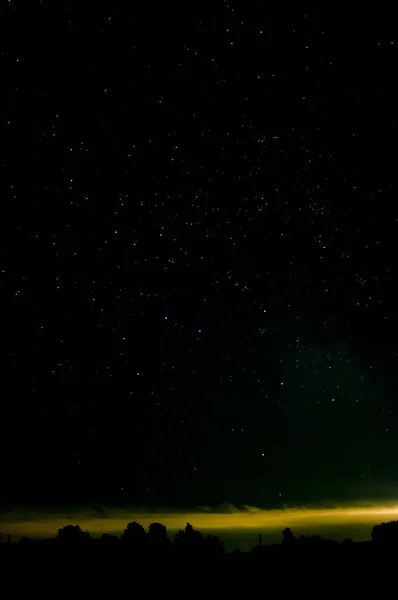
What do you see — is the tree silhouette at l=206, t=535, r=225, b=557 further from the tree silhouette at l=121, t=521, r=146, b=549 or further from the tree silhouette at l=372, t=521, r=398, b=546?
the tree silhouette at l=372, t=521, r=398, b=546

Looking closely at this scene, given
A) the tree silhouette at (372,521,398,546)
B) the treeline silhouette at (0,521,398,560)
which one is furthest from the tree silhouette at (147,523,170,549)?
the tree silhouette at (372,521,398,546)

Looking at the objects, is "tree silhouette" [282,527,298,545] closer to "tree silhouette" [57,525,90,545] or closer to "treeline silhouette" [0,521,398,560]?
"treeline silhouette" [0,521,398,560]

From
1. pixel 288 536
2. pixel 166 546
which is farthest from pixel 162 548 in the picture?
pixel 288 536

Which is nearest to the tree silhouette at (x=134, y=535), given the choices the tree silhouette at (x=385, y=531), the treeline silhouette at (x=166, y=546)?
the treeline silhouette at (x=166, y=546)

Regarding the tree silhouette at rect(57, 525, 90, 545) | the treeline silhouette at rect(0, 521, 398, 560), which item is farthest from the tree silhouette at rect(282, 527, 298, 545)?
the tree silhouette at rect(57, 525, 90, 545)

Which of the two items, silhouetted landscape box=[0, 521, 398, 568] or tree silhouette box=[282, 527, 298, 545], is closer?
silhouetted landscape box=[0, 521, 398, 568]

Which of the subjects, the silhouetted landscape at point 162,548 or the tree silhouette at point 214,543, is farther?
the tree silhouette at point 214,543

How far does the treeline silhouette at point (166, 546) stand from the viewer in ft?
60.7

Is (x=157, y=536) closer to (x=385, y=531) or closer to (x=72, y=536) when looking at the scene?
(x=72, y=536)

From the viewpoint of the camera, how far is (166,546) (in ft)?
73.8

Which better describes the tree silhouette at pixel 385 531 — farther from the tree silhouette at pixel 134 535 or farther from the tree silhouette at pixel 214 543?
the tree silhouette at pixel 134 535

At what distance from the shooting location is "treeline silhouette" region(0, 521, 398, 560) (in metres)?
18.5

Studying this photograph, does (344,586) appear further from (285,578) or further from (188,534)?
(188,534)

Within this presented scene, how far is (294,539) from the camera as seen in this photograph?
26078 millimetres
